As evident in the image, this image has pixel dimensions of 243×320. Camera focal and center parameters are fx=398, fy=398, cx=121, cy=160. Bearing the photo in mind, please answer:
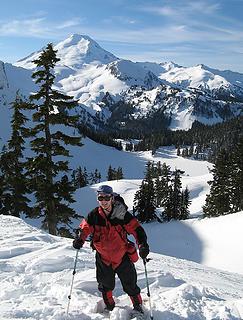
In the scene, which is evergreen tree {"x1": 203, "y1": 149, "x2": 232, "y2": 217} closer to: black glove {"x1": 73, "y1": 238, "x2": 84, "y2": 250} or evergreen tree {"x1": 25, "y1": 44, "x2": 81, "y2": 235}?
evergreen tree {"x1": 25, "y1": 44, "x2": 81, "y2": 235}

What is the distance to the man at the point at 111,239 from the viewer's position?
23.1ft

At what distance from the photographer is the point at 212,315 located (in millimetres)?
6953

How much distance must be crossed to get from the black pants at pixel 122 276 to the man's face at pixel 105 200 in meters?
1.07

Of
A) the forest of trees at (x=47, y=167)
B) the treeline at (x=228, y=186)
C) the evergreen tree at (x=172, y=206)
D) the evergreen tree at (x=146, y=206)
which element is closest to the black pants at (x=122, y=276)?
the forest of trees at (x=47, y=167)

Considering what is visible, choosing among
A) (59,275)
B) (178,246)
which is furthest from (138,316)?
(178,246)

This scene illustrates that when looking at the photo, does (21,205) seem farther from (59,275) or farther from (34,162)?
(59,275)

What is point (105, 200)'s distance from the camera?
696 cm

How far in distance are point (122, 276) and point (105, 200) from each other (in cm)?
151

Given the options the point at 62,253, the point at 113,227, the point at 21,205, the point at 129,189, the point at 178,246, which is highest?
the point at 113,227

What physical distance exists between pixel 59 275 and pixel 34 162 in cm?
1407

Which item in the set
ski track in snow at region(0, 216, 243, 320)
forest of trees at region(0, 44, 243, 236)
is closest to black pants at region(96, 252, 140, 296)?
ski track in snow at region(0, 216, 243, 320)

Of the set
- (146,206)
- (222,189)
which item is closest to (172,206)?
(146,206)

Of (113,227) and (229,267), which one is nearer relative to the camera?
(113,227)

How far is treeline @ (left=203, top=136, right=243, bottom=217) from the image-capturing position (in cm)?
5172
